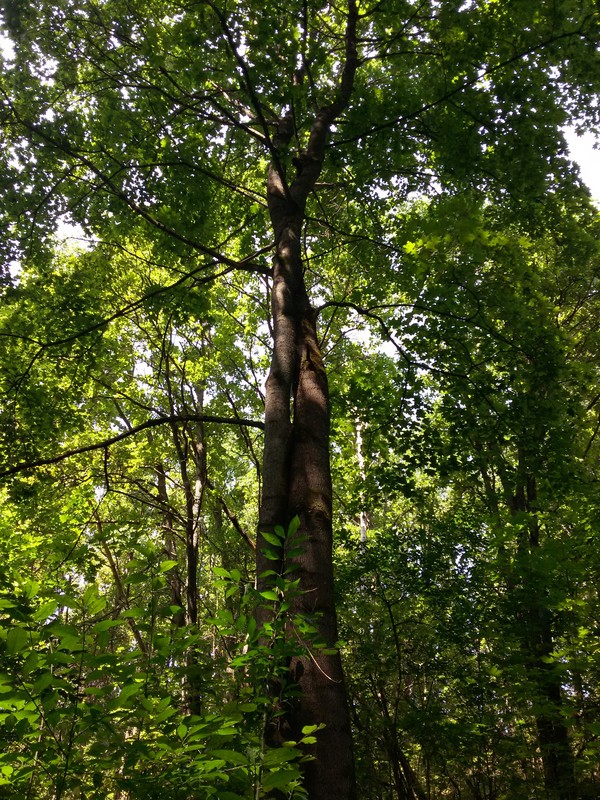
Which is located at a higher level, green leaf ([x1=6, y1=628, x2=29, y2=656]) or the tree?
the tree

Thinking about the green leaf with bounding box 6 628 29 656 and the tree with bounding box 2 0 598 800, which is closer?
the green leaf with bounding box 6 628 29 656

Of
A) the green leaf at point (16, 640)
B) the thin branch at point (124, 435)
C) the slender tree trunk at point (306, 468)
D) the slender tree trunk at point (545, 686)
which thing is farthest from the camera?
the slender tree trunk at point (545, 686)

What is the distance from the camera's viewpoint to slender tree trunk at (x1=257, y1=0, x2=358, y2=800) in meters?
2.42

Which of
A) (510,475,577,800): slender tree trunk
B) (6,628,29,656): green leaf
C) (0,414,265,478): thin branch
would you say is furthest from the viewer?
(510,475,577,800): slender tree trunk

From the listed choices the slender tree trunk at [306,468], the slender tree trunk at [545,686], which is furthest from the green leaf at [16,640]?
the slender tree trunk at [545,686]

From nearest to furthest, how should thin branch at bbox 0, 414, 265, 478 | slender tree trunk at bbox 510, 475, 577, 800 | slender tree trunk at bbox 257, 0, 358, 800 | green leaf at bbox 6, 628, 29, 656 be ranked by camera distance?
green leaf at bbox 6, 628, 29, 656 < slender tree trunk at bbox 257, 0, 358, 800 < thin branch at bbox 0, 414, 265, 478 < slender tree trunk at bbox 510, 475, 577, 800

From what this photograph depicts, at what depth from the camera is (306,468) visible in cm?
335

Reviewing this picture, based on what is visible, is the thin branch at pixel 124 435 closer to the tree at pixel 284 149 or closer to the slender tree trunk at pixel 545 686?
the tree at pixel 284 149

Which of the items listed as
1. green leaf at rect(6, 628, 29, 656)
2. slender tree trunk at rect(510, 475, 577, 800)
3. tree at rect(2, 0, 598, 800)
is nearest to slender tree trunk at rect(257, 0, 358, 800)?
tree at rect(2, 0, 598, 800)

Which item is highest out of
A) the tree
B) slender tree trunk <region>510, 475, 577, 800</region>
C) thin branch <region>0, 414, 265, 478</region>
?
the tree

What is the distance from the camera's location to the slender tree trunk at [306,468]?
2.42 metres

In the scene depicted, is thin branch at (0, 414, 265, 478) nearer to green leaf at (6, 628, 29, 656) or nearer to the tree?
the tree

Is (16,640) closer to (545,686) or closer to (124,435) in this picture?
(124,435)

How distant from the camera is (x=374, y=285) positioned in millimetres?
7398
